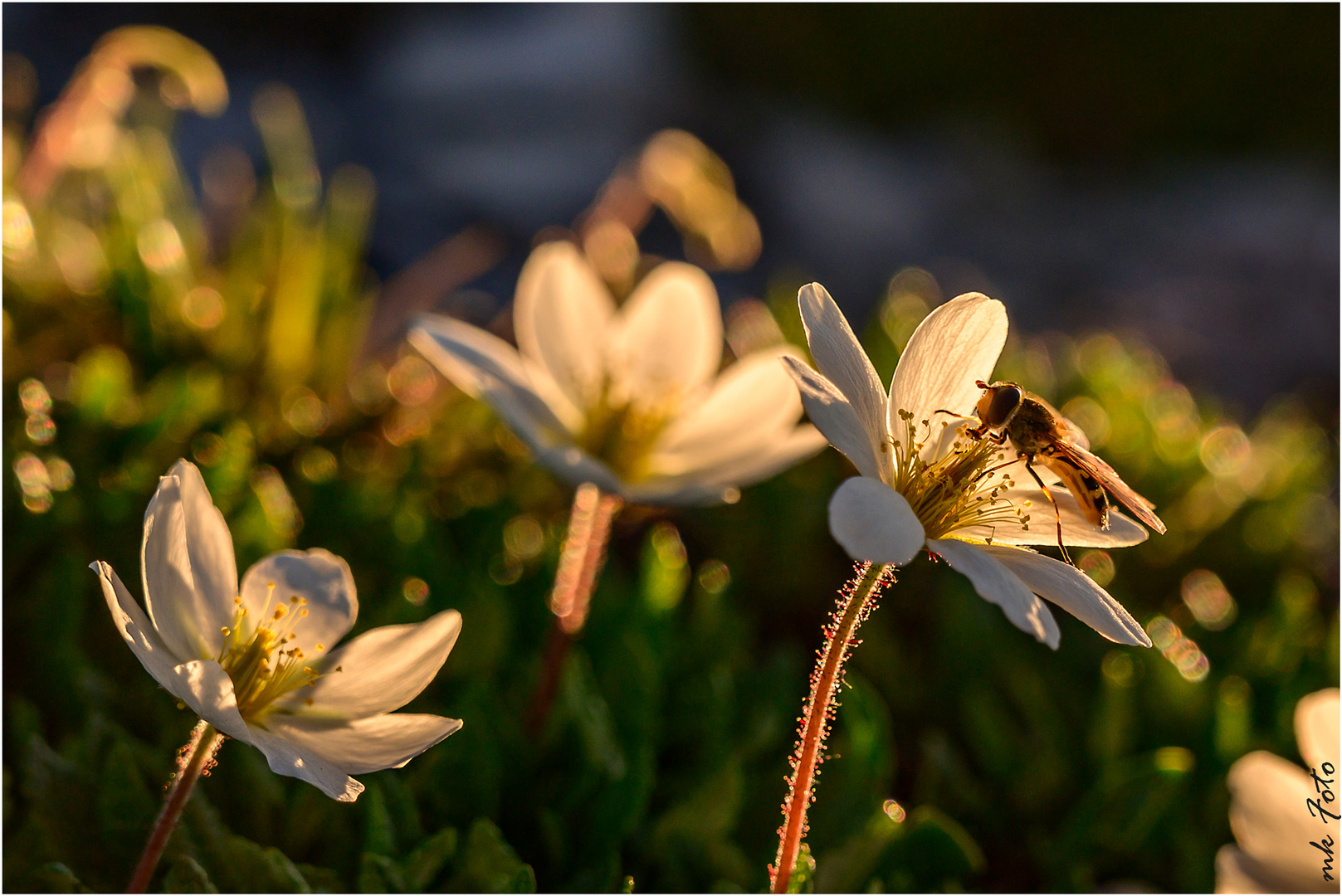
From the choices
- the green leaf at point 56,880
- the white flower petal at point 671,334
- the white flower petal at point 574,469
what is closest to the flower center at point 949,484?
the white flower petal at point 574,469

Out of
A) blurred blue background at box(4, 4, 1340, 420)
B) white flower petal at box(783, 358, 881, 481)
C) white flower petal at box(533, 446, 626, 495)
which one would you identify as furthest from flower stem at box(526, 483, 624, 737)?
blurred blue background at box(4, 4, 1340, 420)

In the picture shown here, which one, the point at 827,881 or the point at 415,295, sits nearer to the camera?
the point at 827,881

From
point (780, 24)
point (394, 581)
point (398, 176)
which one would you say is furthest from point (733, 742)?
point (780, 24)

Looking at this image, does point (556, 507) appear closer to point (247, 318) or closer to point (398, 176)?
point (247, 318)

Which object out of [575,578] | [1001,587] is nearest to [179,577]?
[575,578]

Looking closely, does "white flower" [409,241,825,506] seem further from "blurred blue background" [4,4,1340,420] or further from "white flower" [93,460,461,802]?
"blurred blue background" [4,4,1340,420]
